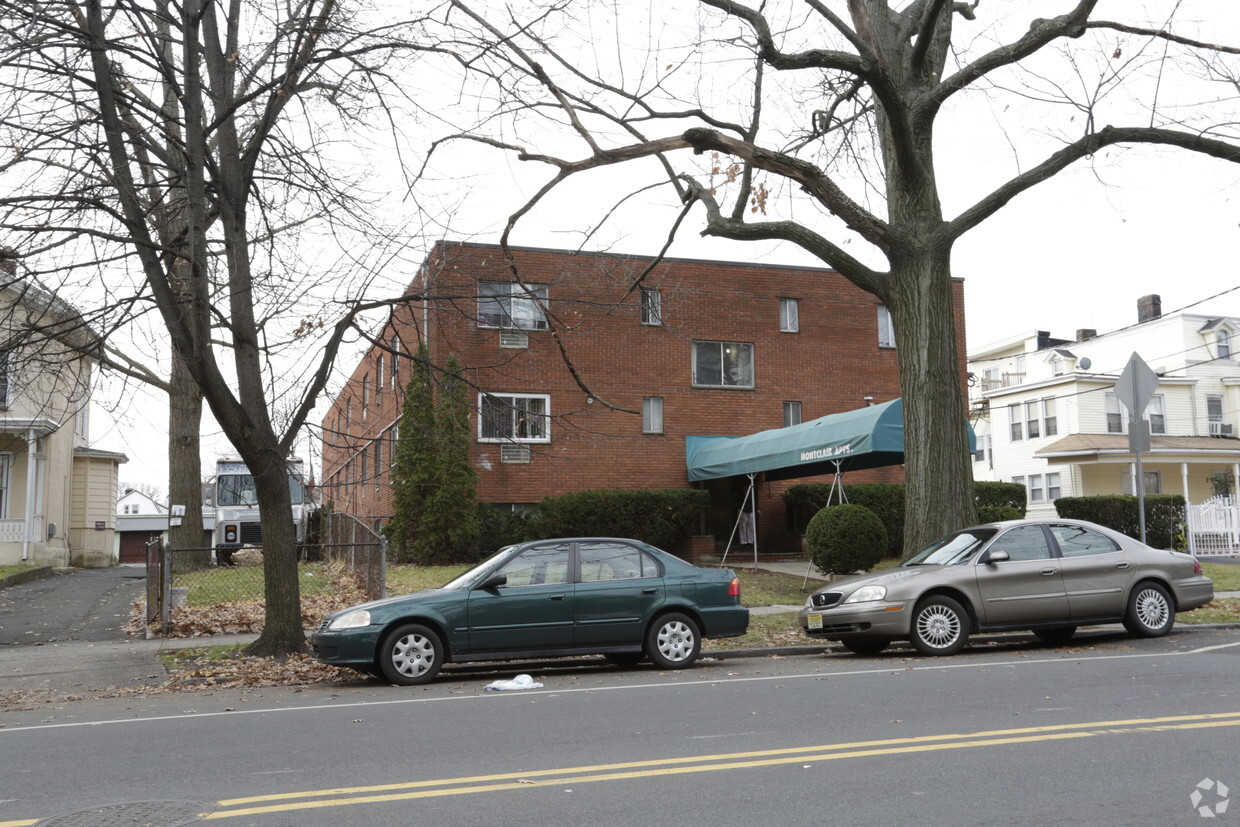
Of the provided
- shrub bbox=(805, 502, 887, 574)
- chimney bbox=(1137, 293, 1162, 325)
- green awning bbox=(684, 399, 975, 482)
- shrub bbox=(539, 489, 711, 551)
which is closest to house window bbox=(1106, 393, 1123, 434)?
chimney bbox=(1137, 293, 1162, 325)

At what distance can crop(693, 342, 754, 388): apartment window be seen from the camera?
29375mm

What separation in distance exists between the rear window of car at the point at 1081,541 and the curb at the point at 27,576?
20.5 m

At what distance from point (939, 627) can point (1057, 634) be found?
2.29 meters

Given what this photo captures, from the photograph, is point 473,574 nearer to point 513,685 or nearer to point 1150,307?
point 513,685

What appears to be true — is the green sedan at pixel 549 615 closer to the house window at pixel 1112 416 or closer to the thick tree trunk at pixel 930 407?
the thick tree trunk at pixel 930 407

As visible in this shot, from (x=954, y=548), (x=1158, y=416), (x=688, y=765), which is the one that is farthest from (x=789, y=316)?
(x=688, y=765)

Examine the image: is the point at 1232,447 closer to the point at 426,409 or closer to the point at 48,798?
the point at 426,409

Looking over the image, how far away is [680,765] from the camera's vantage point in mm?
6402

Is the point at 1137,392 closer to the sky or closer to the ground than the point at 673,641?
closer to the sky

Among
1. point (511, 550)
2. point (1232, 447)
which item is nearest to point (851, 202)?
point (511, 550)

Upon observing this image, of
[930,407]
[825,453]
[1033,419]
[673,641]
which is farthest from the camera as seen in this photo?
[1033,419]

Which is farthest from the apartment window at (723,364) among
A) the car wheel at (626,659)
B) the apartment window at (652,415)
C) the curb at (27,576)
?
the car wheel at (626,659)

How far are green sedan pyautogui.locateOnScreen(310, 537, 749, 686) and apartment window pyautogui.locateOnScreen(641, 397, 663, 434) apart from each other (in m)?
16.7

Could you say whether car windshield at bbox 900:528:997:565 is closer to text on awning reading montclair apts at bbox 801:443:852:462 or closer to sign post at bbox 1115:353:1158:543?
sign post at bbox 1115:353:1158:543
